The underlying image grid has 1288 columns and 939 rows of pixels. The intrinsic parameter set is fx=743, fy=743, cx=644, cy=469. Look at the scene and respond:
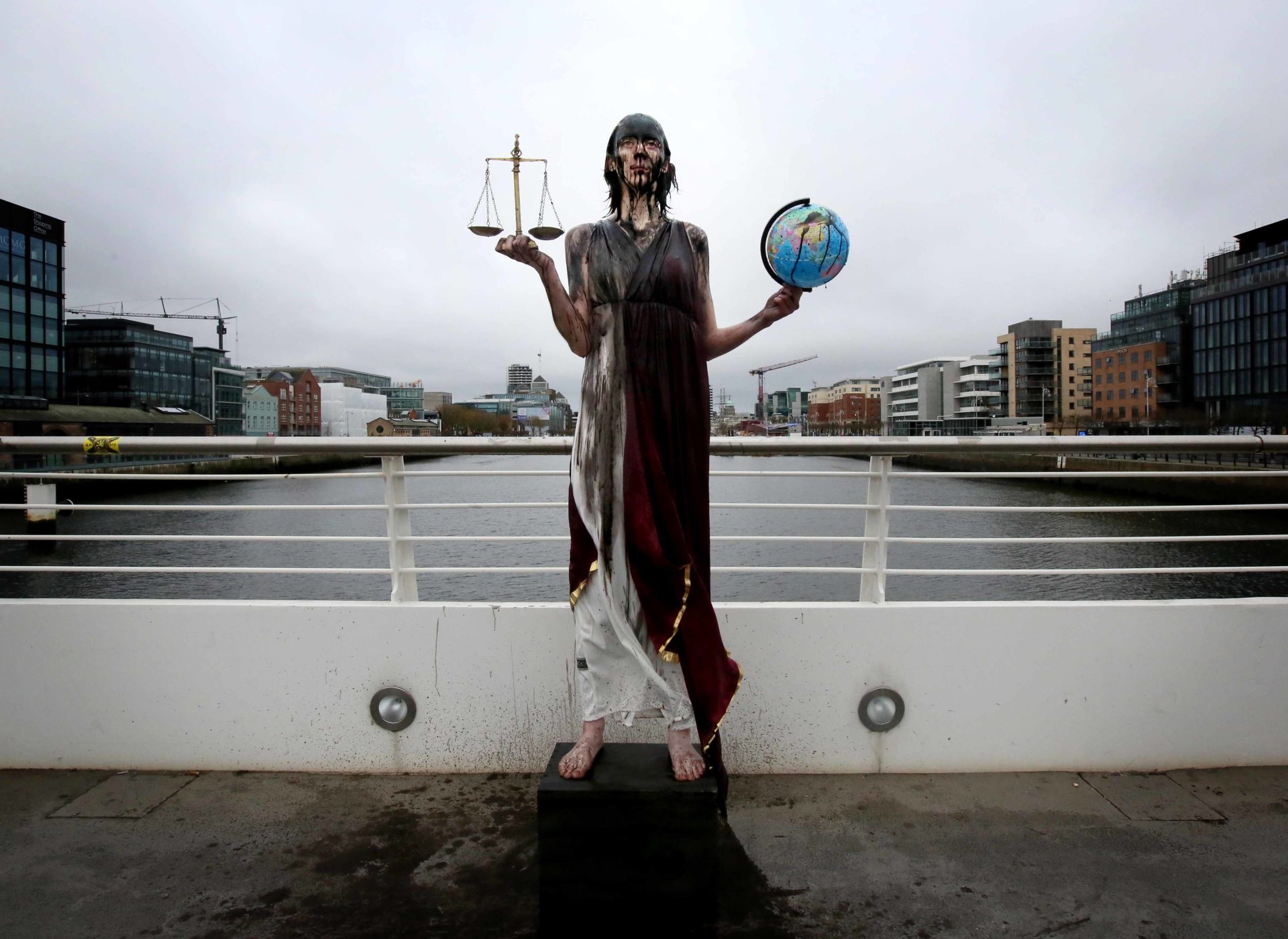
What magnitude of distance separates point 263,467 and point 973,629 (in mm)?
49661

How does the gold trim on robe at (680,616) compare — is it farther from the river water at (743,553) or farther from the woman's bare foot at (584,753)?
the river water at (743,553)

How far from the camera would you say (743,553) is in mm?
18234

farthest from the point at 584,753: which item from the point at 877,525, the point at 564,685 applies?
the point at 877,525

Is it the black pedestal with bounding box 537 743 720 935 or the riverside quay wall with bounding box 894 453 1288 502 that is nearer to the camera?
the black pedestal with bounding box 537 743 720 935

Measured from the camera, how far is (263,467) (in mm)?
45969

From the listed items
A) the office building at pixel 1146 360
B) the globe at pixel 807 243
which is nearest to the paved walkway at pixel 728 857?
the globe at pixel 807 243

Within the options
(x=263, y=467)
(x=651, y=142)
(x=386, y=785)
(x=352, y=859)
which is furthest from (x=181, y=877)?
(x=263, y=467)

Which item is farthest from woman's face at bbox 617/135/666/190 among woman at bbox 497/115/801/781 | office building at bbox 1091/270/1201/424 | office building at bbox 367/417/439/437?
office building at bbox 367/417/439/437

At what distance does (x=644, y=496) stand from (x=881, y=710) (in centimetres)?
157

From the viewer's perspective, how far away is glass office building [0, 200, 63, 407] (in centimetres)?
5012

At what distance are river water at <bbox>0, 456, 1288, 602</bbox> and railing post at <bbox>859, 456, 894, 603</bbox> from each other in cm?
84

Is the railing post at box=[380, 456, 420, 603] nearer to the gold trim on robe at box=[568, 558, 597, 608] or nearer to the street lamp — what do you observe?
the gold trim on robe at box=[568, 558, 597, 608]

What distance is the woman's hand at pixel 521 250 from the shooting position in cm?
187

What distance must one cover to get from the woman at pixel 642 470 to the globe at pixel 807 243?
94 millimetres
